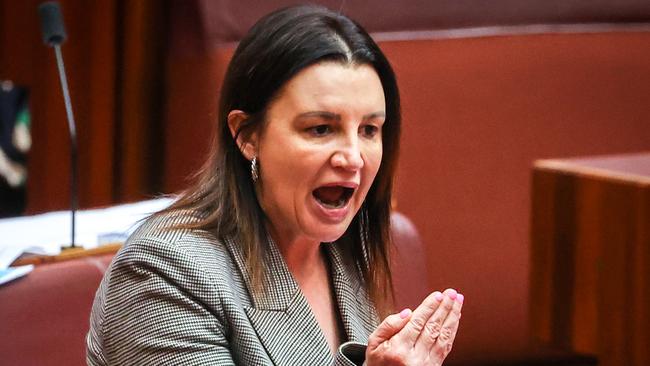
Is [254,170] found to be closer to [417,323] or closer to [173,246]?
[173,246]

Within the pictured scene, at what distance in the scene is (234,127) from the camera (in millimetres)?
1290

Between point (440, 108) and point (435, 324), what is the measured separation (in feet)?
5.16

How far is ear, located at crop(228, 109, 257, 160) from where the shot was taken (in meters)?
1.28

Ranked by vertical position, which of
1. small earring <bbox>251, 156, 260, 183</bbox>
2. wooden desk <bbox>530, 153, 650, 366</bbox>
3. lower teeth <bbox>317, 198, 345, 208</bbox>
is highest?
small earring <bbox>251, 156, 260, 183</bbox>

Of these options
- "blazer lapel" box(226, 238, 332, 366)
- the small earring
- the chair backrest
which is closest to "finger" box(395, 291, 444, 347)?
"blazer lapel" box(226, 238, 332, 366)

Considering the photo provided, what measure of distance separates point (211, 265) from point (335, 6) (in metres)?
1.48

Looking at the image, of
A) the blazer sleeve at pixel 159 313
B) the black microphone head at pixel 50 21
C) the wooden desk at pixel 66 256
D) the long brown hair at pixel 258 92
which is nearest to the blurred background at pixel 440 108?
the black microphone head at pixel 50 21

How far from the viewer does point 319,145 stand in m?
1.25

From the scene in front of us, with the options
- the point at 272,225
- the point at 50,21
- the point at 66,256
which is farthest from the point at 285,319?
the point at 50,21

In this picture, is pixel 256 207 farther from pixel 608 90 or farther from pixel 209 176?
pixel 608 90

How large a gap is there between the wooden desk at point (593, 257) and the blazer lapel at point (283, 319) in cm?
91

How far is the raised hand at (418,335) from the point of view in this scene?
1.15 meters

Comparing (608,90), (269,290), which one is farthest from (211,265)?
(608,90)

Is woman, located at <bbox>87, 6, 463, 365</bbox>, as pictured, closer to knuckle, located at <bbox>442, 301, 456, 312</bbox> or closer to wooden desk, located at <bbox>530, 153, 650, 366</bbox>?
knuckle, located at <bbox>442, 301, 456, 312</bbox>
